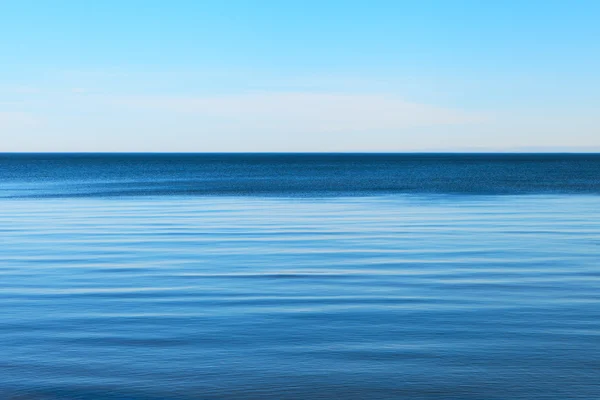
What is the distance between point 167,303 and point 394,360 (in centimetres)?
427

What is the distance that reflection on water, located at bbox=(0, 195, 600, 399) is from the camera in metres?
7.84

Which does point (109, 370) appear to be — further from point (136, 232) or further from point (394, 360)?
point (136, 232)

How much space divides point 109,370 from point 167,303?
3.62 m

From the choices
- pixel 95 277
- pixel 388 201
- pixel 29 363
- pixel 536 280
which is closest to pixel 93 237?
pixel 95 277

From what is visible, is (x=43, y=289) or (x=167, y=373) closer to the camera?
(x=167, y=373)

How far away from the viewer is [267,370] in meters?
8.25

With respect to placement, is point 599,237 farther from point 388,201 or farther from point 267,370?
point 388,201

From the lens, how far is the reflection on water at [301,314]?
A: 784 cm

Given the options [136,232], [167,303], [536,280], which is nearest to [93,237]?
[136,232]

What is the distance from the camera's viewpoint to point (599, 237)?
20734 mm

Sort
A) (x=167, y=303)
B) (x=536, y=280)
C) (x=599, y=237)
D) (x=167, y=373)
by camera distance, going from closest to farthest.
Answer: (x=167, y=373) < (x=167, y=303) < (x=536, y=280) < (x=599, y=237)

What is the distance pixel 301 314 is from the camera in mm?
10977

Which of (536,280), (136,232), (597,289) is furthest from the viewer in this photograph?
(136,232)

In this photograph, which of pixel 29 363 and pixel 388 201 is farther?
pixel 388 201
